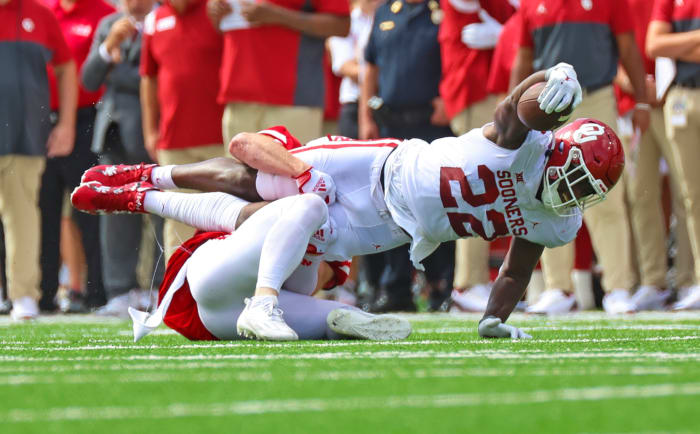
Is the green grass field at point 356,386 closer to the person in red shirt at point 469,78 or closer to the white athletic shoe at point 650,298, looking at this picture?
the person in red shirt at point 469,78

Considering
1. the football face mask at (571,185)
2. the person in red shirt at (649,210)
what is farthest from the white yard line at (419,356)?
the person in red shirt at (649,210)

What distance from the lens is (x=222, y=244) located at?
5.32 meters

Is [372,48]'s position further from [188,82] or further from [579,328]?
[579,328]

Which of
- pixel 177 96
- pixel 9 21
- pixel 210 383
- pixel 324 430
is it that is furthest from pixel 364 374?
pixel 9 21

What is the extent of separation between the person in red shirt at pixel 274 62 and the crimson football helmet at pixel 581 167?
3060mm

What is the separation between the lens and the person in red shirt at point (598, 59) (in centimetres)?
773

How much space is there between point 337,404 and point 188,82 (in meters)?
5.75

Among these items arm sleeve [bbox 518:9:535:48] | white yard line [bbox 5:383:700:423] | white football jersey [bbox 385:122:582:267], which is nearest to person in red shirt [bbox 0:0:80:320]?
arm sleeve [bbox 518:9:535:48]

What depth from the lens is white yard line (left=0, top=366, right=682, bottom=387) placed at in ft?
10.9

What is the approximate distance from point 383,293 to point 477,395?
5.94 meters

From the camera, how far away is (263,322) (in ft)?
16.0

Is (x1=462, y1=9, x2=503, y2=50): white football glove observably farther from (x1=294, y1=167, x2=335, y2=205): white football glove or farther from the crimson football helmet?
the crimson football helmet

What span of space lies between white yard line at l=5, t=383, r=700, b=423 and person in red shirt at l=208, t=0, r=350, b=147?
495 cm

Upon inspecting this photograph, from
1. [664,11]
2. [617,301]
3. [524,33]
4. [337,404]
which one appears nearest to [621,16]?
[664,11]
